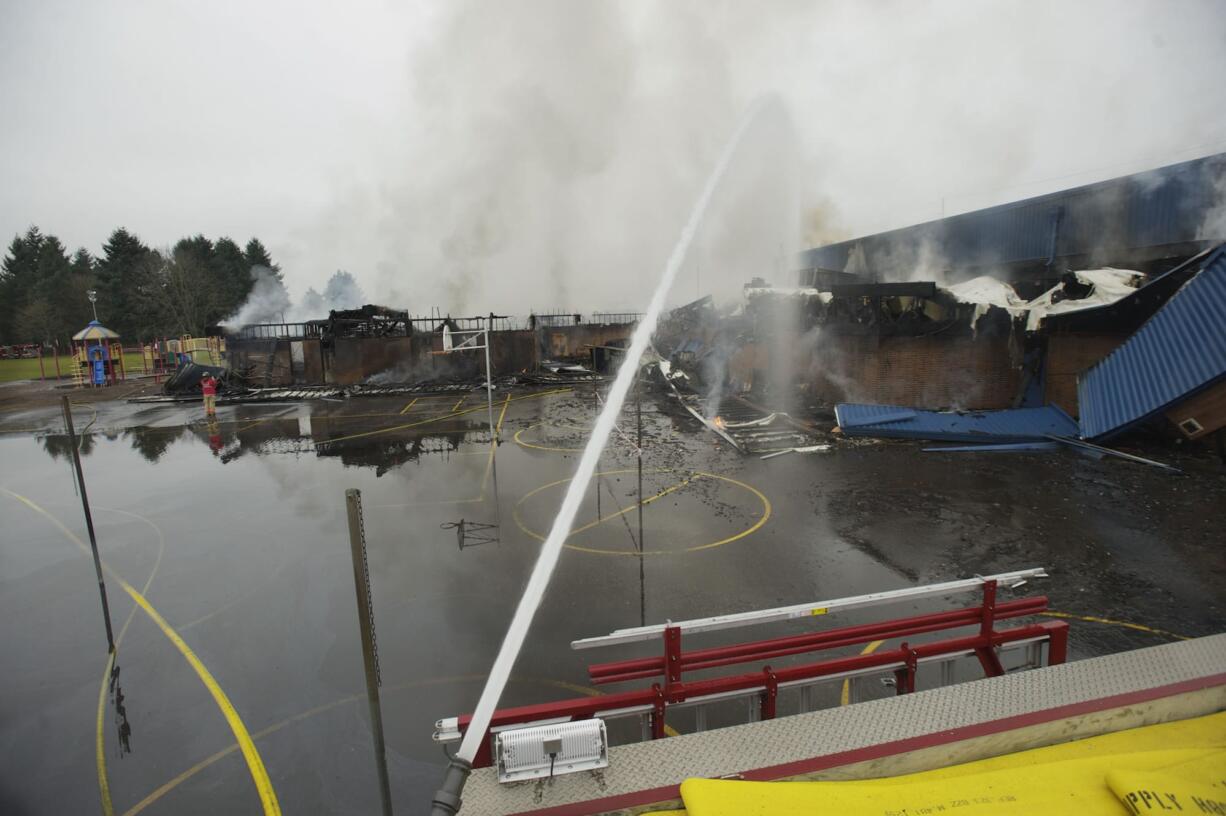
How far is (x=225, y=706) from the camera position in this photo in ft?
21.7

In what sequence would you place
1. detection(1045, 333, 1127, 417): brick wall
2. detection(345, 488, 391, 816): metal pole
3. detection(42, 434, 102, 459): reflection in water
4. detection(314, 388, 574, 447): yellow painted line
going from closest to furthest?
detection(345, 488, 391, 816): metal pole → detection(1045, 333, 1127, 417): brick wall → detection(42, 434, 102, 459): reflection in water → detection(314, 388, 574, 447): yellow painted line

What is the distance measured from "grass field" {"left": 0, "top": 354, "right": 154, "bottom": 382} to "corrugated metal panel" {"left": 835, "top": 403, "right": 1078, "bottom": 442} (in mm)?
55336

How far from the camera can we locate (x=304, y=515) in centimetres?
1270

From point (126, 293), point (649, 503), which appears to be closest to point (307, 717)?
point (649, 503)

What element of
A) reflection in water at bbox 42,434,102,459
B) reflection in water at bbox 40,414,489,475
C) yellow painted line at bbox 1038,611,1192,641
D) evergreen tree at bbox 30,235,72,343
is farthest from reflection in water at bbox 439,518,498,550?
evergreen tree at bbox 30,235,72,343

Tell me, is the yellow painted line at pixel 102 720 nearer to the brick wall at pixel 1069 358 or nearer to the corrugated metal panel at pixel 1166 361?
the corrugated metal panel at pixel 1166 361

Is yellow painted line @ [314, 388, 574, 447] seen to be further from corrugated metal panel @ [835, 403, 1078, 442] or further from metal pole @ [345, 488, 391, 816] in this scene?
metal pole @ [345, 488, 391, 816]

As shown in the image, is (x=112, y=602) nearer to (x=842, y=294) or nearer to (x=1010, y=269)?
(x=842, y=294)

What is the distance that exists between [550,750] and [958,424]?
59.3ft

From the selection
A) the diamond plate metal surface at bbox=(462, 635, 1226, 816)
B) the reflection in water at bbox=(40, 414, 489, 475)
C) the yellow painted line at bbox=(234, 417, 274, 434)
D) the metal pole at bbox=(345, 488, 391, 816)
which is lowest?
the reflection in water at bbox=(40, 414, 489, 475)

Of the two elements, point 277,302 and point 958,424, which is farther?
point 277,302

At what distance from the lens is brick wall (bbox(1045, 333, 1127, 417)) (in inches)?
707

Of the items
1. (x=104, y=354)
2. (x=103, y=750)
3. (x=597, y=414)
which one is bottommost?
(x=103, y=750)

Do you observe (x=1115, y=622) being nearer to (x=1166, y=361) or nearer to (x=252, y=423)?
(x=1166, y=361)
